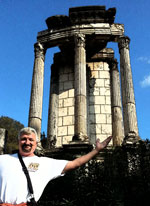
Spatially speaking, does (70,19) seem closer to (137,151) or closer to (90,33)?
(90,33)

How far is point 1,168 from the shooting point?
2.98 metres

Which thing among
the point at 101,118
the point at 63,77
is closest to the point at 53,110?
the point at 63,77

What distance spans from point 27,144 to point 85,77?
38.1 feet

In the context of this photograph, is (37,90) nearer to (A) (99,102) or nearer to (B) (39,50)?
(B) (39,50)

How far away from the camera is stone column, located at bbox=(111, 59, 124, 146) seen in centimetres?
1533

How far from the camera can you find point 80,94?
13.8m

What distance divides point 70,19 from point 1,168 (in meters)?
14.8

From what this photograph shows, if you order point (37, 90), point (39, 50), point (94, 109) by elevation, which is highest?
point (39, 50)

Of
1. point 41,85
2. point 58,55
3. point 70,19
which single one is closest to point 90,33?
point 70,19

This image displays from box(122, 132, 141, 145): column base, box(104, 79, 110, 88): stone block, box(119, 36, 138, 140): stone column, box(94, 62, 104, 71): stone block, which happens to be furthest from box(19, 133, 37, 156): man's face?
box(94, 62, 104, 71): stone block

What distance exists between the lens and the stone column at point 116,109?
604 inches

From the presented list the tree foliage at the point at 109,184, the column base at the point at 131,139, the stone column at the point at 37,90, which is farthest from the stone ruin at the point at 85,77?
the tree foliage at the point at 109,184

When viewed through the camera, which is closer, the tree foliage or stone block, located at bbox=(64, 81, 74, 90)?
the tree foliage

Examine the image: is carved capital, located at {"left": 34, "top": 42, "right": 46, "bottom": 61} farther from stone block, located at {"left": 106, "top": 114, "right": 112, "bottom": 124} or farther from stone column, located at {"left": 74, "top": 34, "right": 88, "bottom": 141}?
stone block, located at {"left": 106, "top": 114, "right": 112, "bottom": 124}
